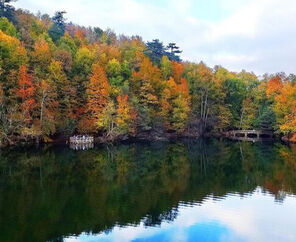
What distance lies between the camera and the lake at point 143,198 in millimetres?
16609

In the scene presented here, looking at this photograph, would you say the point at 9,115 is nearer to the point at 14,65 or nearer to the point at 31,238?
the point at 14,65

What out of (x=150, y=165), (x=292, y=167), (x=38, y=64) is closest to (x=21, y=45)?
(x=38, y=64)

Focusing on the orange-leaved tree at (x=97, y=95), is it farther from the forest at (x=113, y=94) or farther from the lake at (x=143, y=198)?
the lake at (x=143, y=198)

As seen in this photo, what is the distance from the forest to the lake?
8.77m

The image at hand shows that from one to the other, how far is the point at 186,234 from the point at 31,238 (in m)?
6.93

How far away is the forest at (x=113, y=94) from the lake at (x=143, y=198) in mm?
8775

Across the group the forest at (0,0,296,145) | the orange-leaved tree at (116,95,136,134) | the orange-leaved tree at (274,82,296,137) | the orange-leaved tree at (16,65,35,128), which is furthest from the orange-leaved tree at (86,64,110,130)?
the orange-leaved tree at (274,82,296,137)

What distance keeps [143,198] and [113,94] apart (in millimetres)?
33056

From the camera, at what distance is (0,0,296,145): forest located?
43.3 meters

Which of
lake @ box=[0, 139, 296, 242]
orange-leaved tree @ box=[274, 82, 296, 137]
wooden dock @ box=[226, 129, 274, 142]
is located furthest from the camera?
wooden dock @ box=[226, 129, 274, 142]

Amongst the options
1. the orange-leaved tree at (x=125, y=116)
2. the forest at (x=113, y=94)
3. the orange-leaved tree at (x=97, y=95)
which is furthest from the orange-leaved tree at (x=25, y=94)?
the orange-leaved tree at (x=125, y=116)

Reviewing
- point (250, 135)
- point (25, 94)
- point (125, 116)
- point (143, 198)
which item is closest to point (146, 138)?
point (125, 116)

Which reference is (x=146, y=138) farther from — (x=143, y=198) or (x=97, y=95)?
→ (x=143, y=198)

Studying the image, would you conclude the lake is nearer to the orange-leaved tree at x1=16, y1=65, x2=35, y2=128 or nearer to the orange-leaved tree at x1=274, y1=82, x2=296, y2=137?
the orange-leaved tree at x1=16, y1=65, x2=35, y2=128
